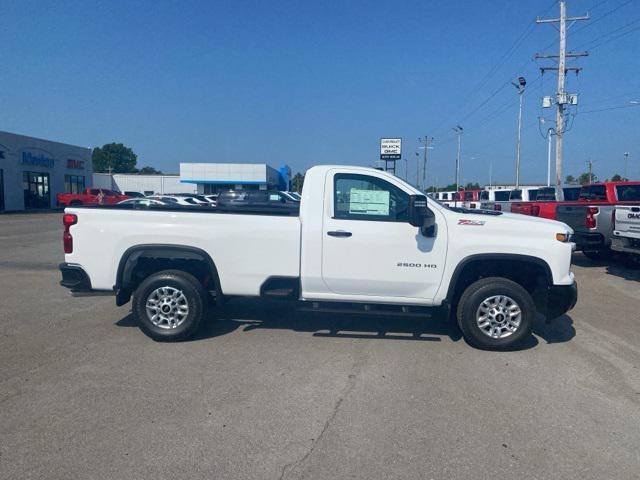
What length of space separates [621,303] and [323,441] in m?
7.01

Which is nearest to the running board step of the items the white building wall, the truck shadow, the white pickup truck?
the white pickup truck

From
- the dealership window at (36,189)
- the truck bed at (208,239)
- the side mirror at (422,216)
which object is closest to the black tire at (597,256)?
the side mirror at (422,216)

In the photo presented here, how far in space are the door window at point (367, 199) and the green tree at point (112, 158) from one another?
14497 cm

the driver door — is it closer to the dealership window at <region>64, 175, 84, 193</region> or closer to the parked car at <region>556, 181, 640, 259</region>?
the parked car at <region>556, 181, 640, 259</region>

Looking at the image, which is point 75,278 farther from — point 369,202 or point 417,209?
point 417,209

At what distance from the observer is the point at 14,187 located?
3916 cm

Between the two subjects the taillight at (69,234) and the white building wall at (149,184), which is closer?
the taillight at (69,234)

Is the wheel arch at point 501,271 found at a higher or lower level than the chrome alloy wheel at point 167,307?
higher

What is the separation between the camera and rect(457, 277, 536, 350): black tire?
578 cm

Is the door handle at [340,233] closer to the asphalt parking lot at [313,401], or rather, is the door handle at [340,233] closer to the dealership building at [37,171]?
the asphalt parking lot at [313,401]

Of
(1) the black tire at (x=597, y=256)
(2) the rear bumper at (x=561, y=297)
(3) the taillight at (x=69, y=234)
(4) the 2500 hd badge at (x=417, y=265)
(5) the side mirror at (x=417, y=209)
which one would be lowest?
(1) the black tire at (x=597, y=256)

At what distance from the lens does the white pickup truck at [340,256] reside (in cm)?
580

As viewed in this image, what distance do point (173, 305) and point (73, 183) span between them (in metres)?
46.9

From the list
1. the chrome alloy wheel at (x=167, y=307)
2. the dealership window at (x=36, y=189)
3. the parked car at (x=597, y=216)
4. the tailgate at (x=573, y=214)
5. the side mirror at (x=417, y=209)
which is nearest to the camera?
the side mirror at (x=417, y=209)
